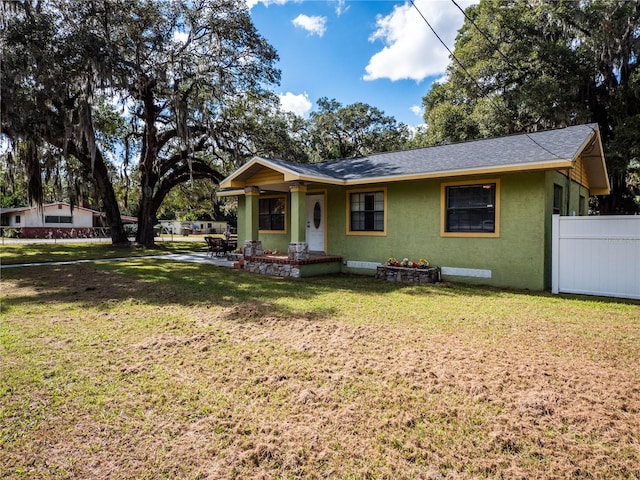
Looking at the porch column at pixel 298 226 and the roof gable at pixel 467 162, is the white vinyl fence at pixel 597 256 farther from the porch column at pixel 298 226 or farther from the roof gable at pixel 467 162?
the porch column at pixel 298 226

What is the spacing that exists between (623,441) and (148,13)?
63.6 ft

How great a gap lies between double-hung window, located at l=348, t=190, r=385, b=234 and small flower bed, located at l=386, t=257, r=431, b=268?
3.57 ft

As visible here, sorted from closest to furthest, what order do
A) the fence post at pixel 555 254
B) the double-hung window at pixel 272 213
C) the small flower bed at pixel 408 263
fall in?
the fence post at pixel 555 254 < the small flower bed at pixel 408 263 < the double-hung window at pixel 272 213

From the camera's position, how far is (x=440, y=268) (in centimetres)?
922

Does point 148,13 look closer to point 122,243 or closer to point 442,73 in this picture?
point 122,243

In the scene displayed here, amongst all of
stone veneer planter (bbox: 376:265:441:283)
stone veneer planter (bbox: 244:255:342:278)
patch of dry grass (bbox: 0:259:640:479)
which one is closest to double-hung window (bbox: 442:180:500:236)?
stone veneer planter (bbox: 376:265:441:283)

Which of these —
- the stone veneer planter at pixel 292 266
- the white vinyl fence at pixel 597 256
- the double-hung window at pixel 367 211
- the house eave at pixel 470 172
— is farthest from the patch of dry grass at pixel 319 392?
the double-hung window at pixel 367 211

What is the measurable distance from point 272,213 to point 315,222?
2.08 meters

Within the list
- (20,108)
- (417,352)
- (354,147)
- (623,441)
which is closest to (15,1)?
(20,108)

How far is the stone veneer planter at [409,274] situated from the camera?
8812 mm

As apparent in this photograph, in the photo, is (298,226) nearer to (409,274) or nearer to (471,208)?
(409,274)

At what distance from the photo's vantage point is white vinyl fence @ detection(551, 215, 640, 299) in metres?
6.93

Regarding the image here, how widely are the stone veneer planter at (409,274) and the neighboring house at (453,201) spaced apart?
442mm

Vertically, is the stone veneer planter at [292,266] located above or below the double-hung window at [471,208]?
below
